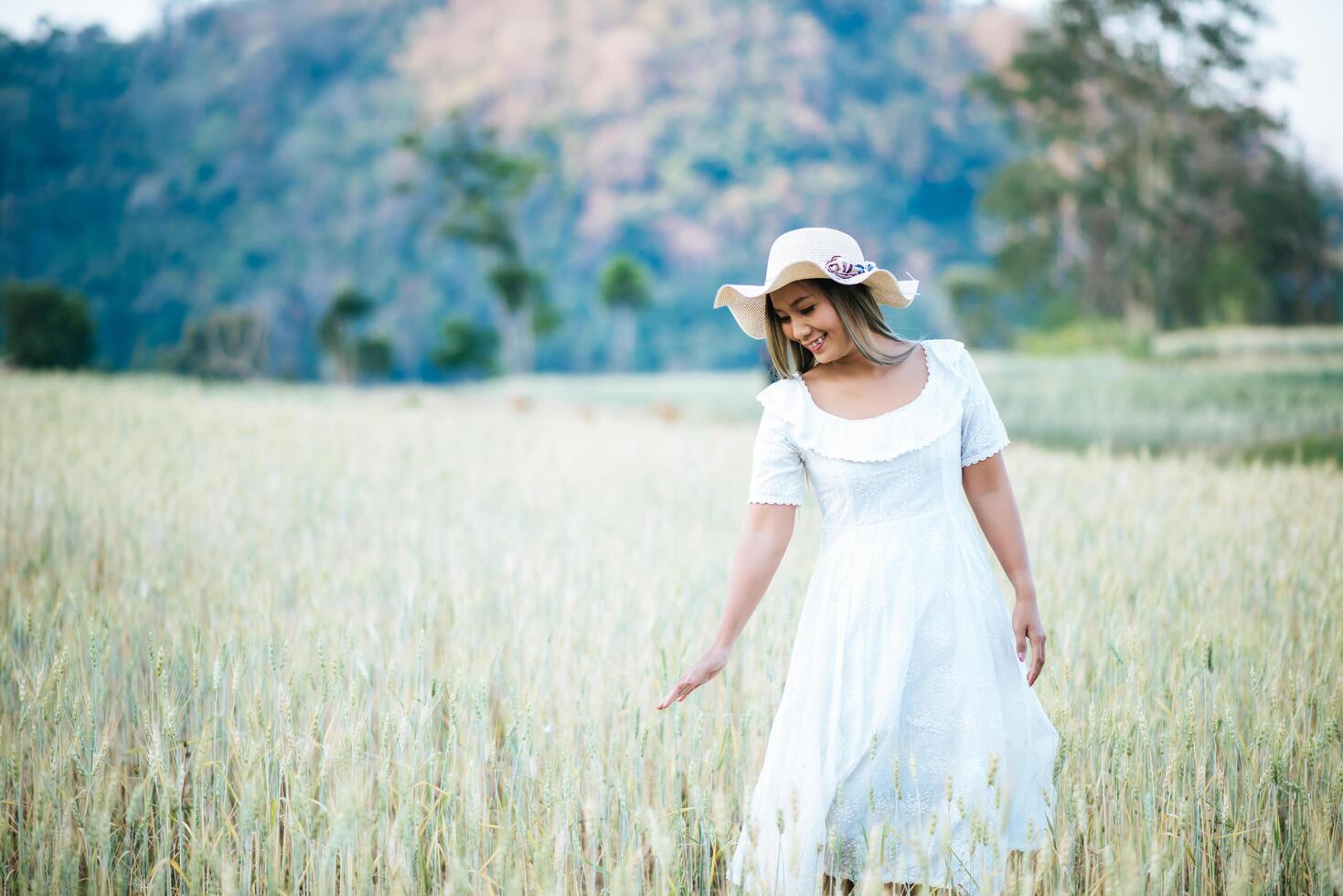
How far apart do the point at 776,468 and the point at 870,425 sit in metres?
0.22

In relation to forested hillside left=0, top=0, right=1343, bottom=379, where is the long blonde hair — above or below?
below

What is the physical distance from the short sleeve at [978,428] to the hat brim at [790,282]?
245 mm

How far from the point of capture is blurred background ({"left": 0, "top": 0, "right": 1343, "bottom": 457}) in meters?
22.4

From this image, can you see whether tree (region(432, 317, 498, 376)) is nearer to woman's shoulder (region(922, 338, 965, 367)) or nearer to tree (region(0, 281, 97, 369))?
tree (region(0, 281, 97, 369))

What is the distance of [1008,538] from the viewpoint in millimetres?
1995

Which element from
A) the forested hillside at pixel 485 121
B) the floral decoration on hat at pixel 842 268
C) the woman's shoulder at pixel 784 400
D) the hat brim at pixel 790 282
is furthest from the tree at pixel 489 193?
the floral decoration on hat at pixel 842 268

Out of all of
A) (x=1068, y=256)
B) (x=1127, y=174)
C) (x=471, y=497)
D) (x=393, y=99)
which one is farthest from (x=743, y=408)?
(x=393, y=99)

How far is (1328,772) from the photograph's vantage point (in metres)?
2.14

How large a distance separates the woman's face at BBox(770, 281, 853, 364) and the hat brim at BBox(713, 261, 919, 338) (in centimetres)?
4

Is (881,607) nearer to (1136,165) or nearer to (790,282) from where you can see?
(790,282)

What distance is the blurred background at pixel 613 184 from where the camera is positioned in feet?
73.4

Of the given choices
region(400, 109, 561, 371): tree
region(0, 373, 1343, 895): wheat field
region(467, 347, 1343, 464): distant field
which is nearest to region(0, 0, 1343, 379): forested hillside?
region(400, 109, 561, 371): tree

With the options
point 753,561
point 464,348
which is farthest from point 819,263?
point 464,348

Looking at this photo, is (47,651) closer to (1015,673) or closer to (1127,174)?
(1015,673)
